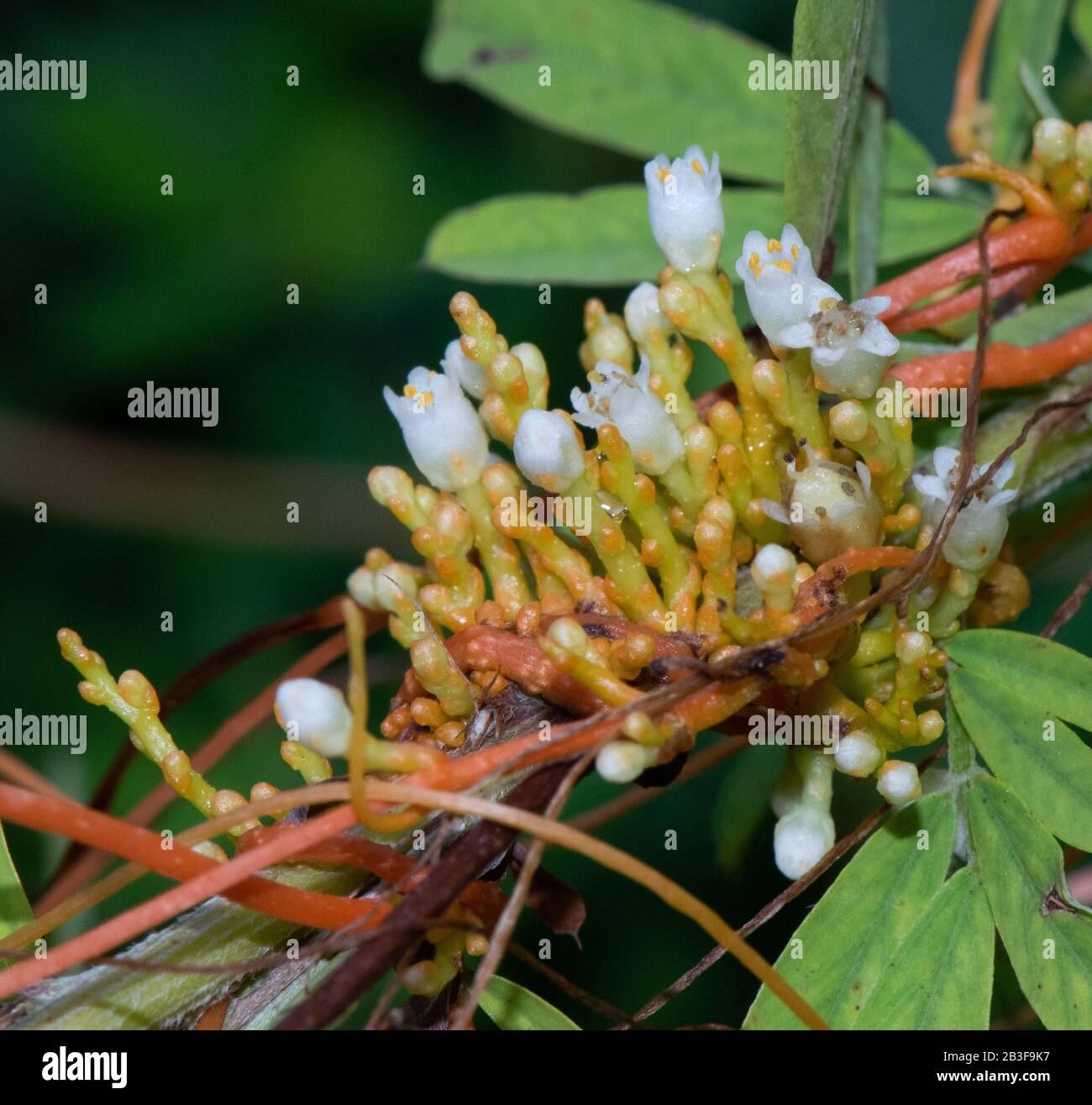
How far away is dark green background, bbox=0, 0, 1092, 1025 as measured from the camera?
2.55m

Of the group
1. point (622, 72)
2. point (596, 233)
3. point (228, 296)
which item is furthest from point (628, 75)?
point (228, 296)

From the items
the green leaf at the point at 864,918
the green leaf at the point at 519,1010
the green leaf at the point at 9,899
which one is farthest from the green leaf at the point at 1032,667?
the green leaf at the point at 9,899

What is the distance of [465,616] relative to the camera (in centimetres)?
109

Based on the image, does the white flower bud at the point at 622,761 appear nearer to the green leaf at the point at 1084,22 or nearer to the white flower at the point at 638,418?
the white flower at the point at 638,418

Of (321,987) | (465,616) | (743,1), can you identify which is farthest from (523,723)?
(743,1)

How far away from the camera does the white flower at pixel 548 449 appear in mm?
1020

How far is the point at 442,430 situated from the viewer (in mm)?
1101

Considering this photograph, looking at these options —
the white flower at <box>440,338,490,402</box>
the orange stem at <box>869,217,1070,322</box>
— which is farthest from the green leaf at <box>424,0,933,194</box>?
the white flower at <box>440,338,490,402</box>

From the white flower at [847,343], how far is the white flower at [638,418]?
0.12 meters

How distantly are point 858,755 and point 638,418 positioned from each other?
326mm

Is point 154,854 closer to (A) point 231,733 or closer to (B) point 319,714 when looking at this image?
(B) point 319,714

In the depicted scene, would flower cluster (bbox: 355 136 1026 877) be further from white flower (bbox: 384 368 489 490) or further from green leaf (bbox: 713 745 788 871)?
green leaf (bbox: 713 745 788 871)

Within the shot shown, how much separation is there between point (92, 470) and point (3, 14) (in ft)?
3.14

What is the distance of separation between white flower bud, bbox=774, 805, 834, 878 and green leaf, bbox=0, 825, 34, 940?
64 cm
